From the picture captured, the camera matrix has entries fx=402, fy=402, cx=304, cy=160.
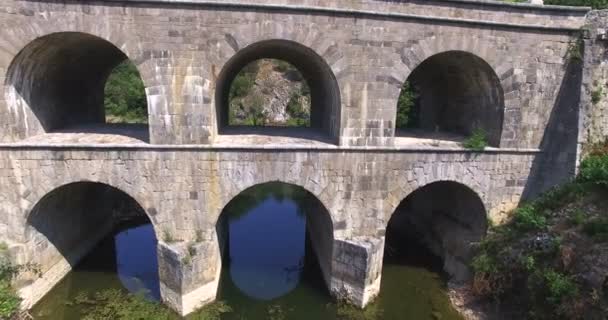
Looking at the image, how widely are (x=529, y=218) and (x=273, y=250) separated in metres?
7.67

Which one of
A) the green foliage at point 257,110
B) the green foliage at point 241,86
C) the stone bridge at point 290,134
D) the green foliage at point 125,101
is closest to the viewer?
the stone bridge at point 290,134

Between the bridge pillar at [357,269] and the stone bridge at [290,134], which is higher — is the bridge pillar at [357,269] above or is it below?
below

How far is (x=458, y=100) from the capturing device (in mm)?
11914

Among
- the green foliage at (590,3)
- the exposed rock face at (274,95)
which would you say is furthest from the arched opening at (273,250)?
the exposed rock face at (274,95)

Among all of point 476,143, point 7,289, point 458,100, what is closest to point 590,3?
point 458,100

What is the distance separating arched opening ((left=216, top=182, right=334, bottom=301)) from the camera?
11.0 meters

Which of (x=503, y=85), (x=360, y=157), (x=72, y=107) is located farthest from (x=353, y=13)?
(x=72, y=107)

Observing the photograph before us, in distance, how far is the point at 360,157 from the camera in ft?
30.6

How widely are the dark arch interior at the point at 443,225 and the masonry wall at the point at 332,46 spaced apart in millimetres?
2245

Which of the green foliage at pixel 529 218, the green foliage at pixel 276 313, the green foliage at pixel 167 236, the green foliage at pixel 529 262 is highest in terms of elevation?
the green foliage at pixel 529 218

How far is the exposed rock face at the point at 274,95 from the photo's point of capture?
116 feet

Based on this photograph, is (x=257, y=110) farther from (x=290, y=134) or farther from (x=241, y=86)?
(x=290, y=134)

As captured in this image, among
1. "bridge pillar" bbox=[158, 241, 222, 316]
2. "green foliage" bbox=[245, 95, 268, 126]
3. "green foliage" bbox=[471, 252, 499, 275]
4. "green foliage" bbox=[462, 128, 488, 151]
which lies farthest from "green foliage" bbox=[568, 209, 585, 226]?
"green foliage" bbox=[245, 95, 268, 126]

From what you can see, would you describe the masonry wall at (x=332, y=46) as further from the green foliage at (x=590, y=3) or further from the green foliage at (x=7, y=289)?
the green foliage at (x=590, y=3)
